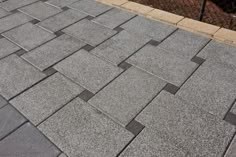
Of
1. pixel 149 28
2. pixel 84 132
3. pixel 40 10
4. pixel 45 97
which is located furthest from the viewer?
pixel 40 10

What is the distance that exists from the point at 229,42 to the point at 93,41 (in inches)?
88.0

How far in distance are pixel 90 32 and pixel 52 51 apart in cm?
81

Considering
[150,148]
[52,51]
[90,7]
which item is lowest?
[150,148]

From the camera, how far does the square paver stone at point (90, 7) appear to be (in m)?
5.04

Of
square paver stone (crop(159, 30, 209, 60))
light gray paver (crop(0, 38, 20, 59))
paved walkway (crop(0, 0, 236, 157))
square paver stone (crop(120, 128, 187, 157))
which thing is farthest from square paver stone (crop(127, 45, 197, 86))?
light gray paver (crop(0, 38, 20, 59))

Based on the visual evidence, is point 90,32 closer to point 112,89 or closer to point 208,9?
point 112,89

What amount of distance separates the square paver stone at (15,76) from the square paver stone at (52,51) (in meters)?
0.13

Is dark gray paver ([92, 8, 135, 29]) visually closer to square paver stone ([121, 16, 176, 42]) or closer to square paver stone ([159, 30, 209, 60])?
square paver stone ([121, 16, 176, 42])

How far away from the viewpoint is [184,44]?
4.10 m

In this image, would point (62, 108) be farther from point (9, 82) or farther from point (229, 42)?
point (229, 42)

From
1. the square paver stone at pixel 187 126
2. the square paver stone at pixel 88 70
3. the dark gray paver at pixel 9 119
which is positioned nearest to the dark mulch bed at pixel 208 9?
the square paver stone at pixel 88 70

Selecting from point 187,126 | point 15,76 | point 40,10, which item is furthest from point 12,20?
point 187,126

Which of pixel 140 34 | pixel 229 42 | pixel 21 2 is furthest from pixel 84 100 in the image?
pixel 21 2

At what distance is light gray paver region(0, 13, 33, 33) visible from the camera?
461 cm
